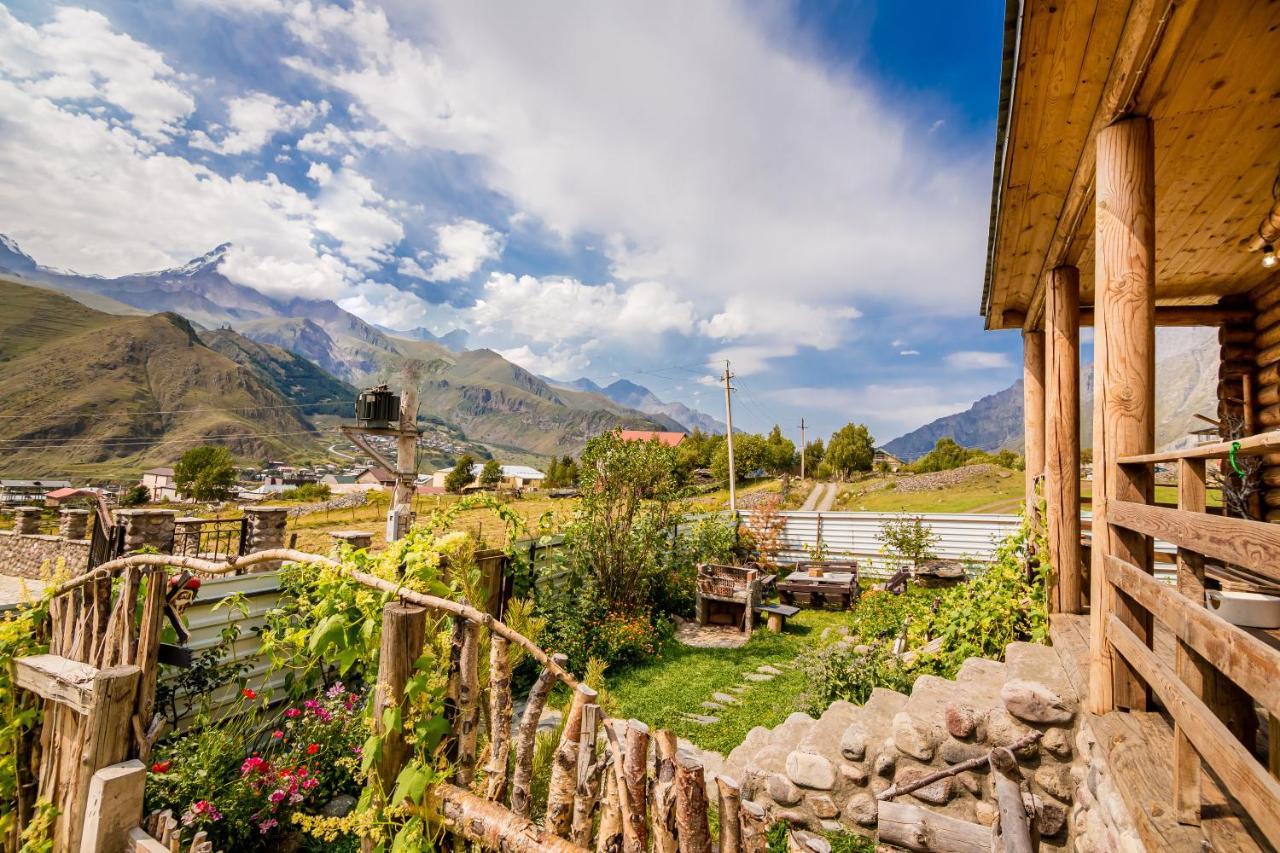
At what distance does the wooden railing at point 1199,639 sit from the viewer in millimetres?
1228

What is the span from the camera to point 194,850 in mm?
2070

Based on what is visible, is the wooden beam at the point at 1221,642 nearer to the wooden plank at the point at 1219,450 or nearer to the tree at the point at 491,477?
the wooden plank at the point at 1219,450

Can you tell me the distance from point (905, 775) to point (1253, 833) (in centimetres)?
170

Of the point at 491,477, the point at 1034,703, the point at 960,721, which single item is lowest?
the point at 491,477

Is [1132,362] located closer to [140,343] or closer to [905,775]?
[905,775]

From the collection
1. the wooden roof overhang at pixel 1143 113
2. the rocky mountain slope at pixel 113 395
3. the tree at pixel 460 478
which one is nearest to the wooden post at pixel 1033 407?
the wooden roof overhang at pixel 1143 113

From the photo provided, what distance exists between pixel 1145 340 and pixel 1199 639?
4.84 ft

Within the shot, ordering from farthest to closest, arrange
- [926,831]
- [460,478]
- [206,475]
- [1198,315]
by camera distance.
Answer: [460,478]
[206,475]
[1198,315]
[926,831]

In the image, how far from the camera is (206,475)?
44.0m

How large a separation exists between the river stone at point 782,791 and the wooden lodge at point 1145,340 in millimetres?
1750

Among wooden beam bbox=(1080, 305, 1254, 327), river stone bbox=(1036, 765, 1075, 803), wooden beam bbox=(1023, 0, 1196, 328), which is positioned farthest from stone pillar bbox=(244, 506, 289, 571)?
wooden beam bbox=(1080, 305, 1254, 327)

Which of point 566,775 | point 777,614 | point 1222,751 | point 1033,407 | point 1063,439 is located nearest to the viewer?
point 1222,751

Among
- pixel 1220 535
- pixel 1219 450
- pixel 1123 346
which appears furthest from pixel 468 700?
pixel 1123 346

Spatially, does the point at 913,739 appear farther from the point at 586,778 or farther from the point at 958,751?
the point at 586,778
